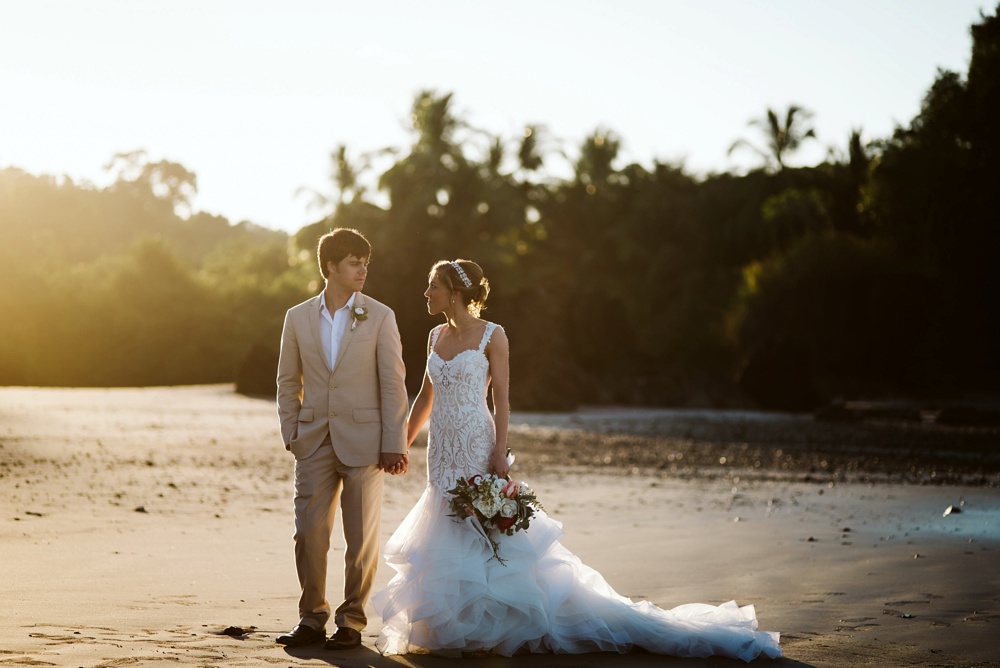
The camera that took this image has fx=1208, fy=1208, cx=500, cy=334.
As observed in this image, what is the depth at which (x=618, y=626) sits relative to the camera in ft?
18.8

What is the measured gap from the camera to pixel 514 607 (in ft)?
18.4

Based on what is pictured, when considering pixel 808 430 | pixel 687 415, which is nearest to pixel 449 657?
pixel 808 430

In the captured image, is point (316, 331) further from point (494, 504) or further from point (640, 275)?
point (640, 275)

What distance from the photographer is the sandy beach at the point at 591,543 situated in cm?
566

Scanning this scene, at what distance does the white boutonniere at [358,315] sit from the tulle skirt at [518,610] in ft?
3.38

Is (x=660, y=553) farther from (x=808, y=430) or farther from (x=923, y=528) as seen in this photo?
(x=808, y=430)

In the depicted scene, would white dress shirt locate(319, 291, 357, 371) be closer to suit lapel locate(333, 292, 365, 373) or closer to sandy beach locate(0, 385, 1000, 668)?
suit lapel locate(333, 292, 365, 373)

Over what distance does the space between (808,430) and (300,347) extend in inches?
869

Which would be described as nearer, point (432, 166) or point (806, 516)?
point (806, 516)

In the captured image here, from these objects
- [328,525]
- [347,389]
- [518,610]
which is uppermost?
[347,389]

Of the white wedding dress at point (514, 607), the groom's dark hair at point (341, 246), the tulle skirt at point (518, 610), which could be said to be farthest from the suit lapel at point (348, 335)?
the tulle skirt at point (518, 610)

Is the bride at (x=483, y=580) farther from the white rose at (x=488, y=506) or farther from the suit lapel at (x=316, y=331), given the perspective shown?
the suit lapel at (x=316, y=331)

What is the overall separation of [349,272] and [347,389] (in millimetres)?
568

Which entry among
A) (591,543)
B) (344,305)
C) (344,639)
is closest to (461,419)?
(344,305)
